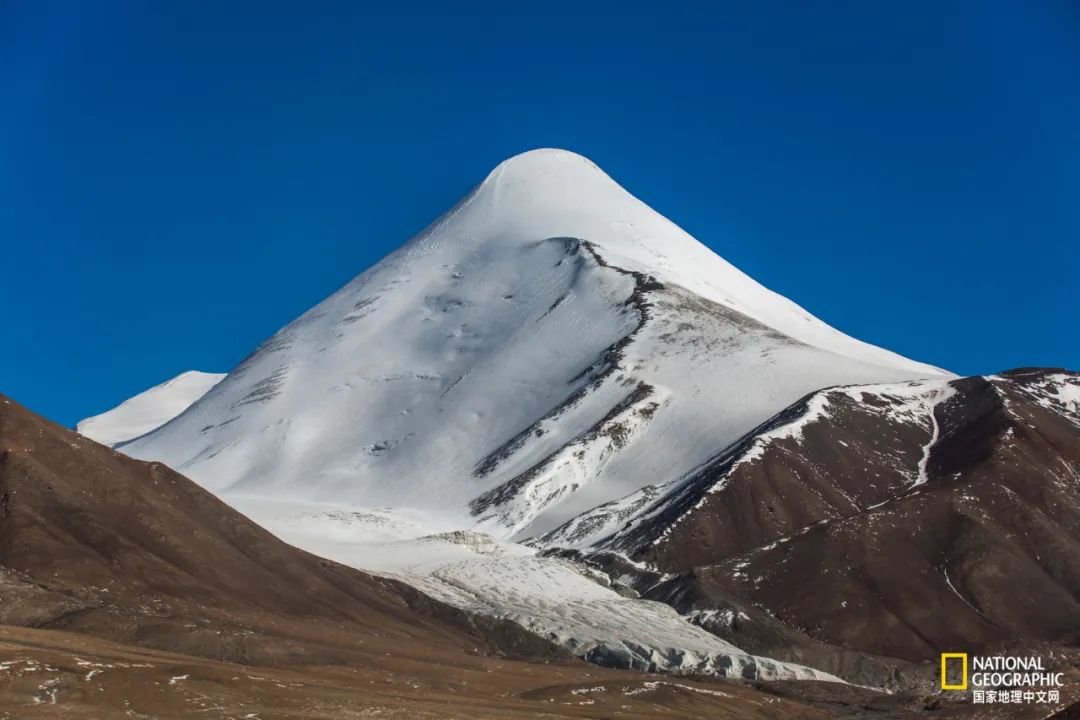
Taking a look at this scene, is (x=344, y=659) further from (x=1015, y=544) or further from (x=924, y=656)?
(x=1015, y=544)

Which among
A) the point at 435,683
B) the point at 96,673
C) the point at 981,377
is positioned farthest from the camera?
the point at 981,377

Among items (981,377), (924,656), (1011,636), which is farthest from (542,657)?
(981,377)

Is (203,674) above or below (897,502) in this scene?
below

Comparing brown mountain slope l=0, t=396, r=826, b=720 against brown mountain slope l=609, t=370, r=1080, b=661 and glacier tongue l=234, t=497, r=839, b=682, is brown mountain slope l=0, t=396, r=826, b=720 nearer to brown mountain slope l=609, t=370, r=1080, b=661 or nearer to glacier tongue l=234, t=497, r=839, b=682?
glacier tongue l=234, t=497, r=839, b=682

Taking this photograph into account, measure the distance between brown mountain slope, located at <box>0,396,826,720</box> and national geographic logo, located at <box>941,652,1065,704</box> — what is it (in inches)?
610

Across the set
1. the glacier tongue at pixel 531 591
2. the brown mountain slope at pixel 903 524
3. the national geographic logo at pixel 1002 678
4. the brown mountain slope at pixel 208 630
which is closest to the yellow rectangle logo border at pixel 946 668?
the national geographic logo at pixel 1002 678

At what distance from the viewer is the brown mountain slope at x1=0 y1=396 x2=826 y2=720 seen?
6819cm

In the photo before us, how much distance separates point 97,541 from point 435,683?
32411 mm

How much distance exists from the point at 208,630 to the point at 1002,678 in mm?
68958

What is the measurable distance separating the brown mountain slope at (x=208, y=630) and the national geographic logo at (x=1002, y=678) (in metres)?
15.5

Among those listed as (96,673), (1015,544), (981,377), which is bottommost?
(96,673)

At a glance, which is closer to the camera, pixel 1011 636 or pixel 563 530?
pixel 1011 636

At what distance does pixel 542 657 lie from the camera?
411 ft

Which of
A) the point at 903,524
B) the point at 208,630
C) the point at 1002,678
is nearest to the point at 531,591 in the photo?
the point at 903,524
